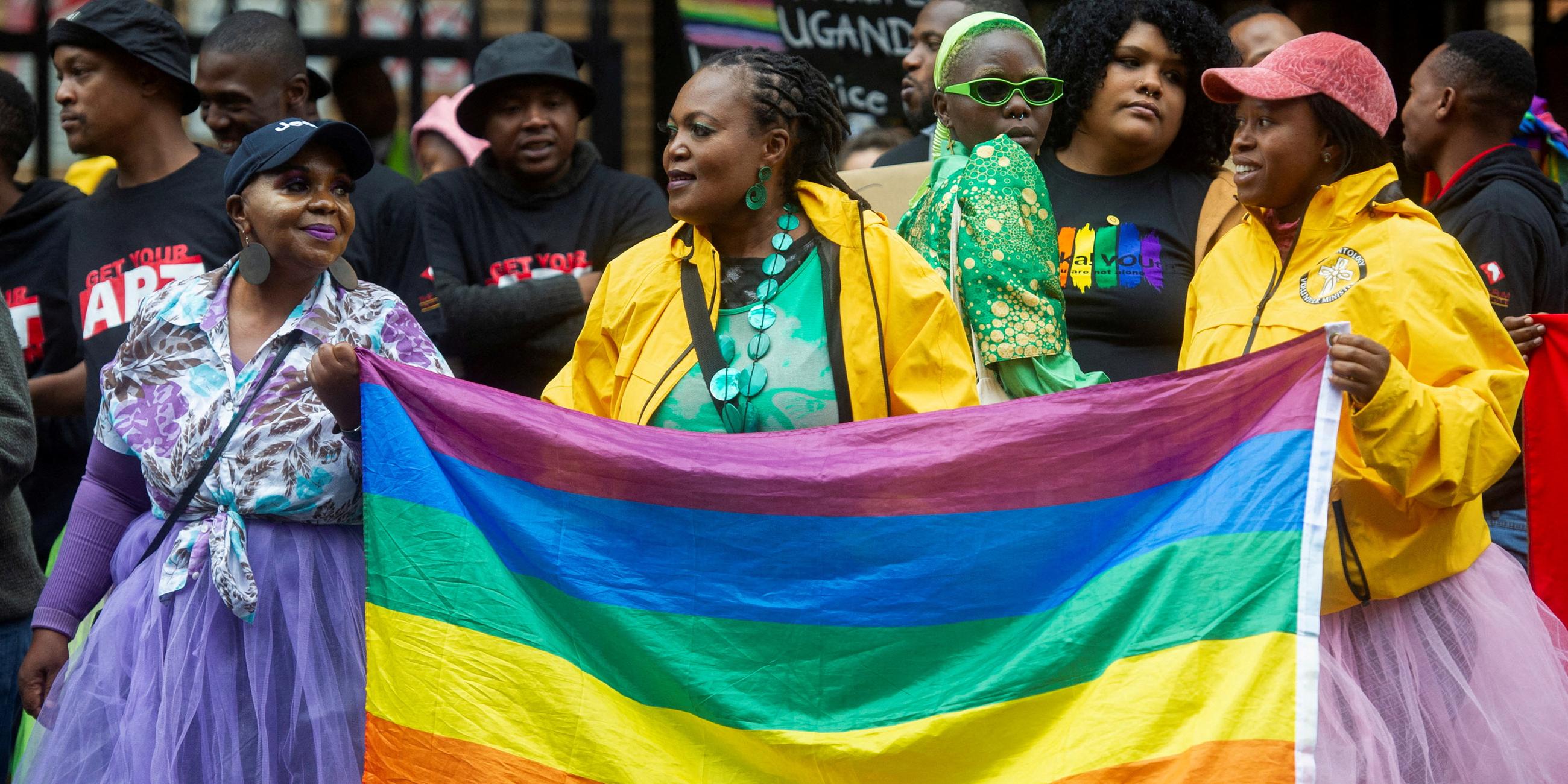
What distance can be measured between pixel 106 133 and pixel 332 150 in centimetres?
155

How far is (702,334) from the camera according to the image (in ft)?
12.1

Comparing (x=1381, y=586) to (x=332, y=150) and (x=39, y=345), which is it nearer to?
(x=332, y=150)

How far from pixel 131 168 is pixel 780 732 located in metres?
3.03

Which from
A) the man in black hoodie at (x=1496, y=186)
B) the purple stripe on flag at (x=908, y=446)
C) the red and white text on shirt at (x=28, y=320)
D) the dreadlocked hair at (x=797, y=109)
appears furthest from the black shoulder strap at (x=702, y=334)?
the red and white text on shirt at (x=28, y=320)

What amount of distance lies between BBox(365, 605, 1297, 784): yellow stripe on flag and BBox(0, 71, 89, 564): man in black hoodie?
2.66 meters

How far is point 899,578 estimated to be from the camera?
3404 mm

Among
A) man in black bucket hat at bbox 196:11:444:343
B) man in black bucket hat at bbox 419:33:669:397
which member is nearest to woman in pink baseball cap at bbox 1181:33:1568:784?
man in black bucket hat at bbox 419:33:669:397

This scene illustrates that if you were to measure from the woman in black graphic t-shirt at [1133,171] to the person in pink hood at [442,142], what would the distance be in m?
2.97

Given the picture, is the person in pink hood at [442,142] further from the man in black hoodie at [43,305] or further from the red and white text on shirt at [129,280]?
the red and white text on shirt at [129,280]

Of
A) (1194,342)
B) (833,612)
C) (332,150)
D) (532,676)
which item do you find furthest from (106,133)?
(1194,342)

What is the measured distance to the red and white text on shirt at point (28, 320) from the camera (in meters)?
5.62

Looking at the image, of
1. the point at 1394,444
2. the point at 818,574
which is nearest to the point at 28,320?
the point at 818,574

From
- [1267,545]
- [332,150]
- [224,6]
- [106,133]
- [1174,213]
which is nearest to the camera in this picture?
[1267,545]

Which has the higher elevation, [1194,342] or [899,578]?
[1194,342]
